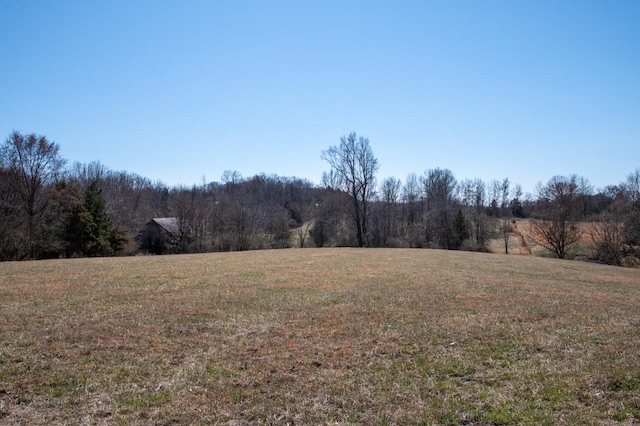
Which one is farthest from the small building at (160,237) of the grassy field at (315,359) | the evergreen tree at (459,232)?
the grassy field at (315,359)

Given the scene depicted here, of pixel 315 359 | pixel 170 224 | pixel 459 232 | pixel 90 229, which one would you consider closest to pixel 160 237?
pixel 170 224

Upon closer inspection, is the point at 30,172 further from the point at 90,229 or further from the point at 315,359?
the point at 315,359

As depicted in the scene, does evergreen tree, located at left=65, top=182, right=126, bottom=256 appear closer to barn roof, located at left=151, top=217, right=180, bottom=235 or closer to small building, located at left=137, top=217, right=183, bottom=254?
small building, located at left=137, top=217, right=183, bottom=254

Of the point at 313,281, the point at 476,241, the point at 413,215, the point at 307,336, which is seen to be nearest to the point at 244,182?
the point at 413,215

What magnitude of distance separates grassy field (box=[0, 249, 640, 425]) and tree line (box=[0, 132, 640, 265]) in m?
27.6

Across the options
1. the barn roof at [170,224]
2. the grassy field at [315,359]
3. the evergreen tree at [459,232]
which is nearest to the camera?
the grassy field at [315,359]

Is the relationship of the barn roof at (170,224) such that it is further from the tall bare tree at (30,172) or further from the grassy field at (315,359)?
the grassy field at (315,359)

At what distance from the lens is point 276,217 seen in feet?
184

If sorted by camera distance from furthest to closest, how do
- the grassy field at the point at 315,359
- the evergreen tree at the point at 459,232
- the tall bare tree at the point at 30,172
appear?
the evergreen tree at the point at 459,232
the tall bare tree at the point at 30,172
the grassy field at the point at 315,359

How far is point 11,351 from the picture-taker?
259 inches

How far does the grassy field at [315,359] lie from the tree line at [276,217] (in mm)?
27634

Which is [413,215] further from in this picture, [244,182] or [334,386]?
[334,386]

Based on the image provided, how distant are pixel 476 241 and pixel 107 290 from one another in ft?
168

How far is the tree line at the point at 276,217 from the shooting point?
3600 cm
